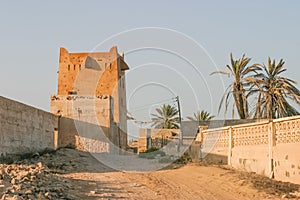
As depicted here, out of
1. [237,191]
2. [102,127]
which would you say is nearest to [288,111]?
[102,127]

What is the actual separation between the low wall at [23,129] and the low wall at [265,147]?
25.8ft

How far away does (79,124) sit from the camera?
22.8 meters

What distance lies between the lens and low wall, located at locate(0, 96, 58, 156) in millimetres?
14156

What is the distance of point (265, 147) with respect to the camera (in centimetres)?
1298

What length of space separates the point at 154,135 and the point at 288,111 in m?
16.3

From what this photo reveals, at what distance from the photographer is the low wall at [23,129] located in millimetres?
14156

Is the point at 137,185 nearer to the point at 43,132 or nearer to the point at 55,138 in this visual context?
the point at 43,132

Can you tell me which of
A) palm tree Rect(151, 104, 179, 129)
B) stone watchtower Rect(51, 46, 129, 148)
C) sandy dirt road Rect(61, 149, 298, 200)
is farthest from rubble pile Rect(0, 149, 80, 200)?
palm tree Rect(151, 104, 179, 129)

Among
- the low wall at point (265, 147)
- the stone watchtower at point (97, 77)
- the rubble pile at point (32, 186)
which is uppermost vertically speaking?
the stone watchtower at point (97, 77)

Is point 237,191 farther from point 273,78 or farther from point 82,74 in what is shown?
point 82,74

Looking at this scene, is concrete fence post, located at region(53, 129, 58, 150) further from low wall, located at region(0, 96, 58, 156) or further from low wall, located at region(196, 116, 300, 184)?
low wall, located at region(196, 116, 300, 184)

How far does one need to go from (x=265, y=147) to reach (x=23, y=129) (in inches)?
360

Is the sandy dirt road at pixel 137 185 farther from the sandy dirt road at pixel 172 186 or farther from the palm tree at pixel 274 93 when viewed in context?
the palm tree at pixel 274 93

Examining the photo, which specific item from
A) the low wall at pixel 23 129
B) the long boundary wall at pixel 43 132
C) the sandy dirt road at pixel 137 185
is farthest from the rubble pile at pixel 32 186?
the long boundary wall at pixel 43 132
